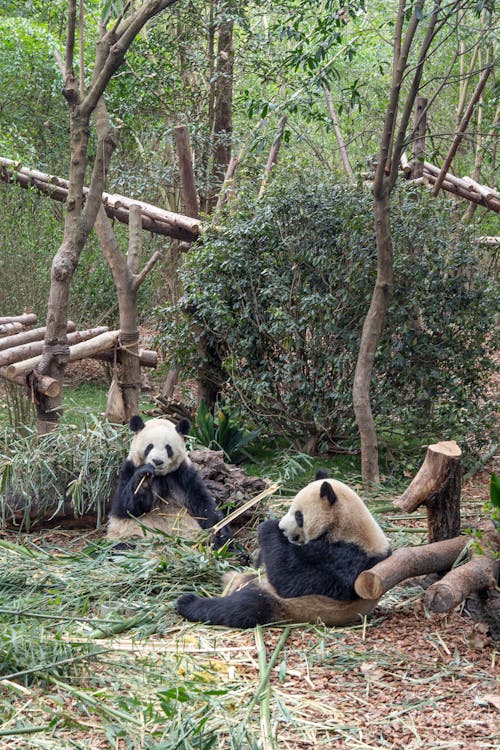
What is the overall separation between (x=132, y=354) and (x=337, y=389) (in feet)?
5.83

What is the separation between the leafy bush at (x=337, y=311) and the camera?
6723 mm

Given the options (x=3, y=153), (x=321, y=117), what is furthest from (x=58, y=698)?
(x=3, y=153)

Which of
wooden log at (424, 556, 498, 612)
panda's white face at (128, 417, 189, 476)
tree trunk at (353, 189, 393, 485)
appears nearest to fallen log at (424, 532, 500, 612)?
wooden log at (424, 556, 498, 612)

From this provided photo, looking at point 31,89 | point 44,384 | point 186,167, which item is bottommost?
point 44,384

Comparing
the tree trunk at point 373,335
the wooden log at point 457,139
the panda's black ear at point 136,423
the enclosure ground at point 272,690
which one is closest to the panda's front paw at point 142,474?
the panda's black ear at point 136,423

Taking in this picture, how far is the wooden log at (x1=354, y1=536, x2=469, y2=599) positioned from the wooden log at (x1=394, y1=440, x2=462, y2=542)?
0.16m

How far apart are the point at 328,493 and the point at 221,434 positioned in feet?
11.0

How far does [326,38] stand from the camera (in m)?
5.80

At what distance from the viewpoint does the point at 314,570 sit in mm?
3709

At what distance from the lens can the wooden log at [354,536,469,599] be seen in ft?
11.4

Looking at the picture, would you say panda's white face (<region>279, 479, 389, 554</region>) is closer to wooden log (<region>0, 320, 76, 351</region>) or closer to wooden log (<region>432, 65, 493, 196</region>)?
wooden log (<region>0, 320, 76, 351</region>)

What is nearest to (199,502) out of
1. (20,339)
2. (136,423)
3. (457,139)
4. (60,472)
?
(136,423)

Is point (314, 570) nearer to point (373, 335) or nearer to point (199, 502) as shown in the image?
point (199, 502)

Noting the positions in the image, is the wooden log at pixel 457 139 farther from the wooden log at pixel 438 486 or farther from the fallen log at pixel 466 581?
the fallen log at pixel 466 581
